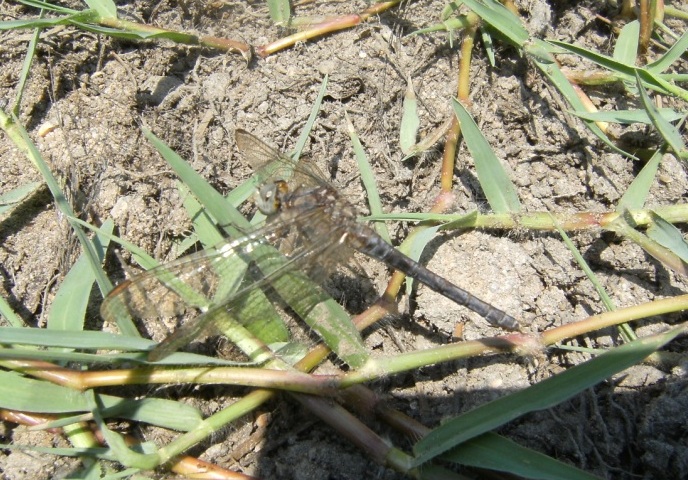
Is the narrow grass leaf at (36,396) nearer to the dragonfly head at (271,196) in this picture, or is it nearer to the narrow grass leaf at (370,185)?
the dragonfly head at (271,196)

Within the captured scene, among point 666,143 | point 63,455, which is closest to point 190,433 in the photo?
point 63,455

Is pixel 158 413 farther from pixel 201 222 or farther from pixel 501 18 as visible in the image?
pixel 501 18

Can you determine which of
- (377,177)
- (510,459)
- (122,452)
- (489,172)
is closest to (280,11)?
(377,177)

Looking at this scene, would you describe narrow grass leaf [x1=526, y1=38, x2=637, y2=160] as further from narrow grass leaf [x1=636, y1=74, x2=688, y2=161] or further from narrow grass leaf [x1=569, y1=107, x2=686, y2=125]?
narrow grass leaf [x1=636, y1=74, x2=688, y2=161]

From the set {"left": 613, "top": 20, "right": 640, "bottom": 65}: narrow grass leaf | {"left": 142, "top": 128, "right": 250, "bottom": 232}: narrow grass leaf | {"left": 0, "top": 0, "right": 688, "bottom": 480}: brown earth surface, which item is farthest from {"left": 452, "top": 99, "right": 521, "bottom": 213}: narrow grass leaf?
{"left": 142, "top": 128, "right": 250, "bottom": 232}: narrow grass leaf

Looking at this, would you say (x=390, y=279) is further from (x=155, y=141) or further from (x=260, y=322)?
(x=155, y=141)
